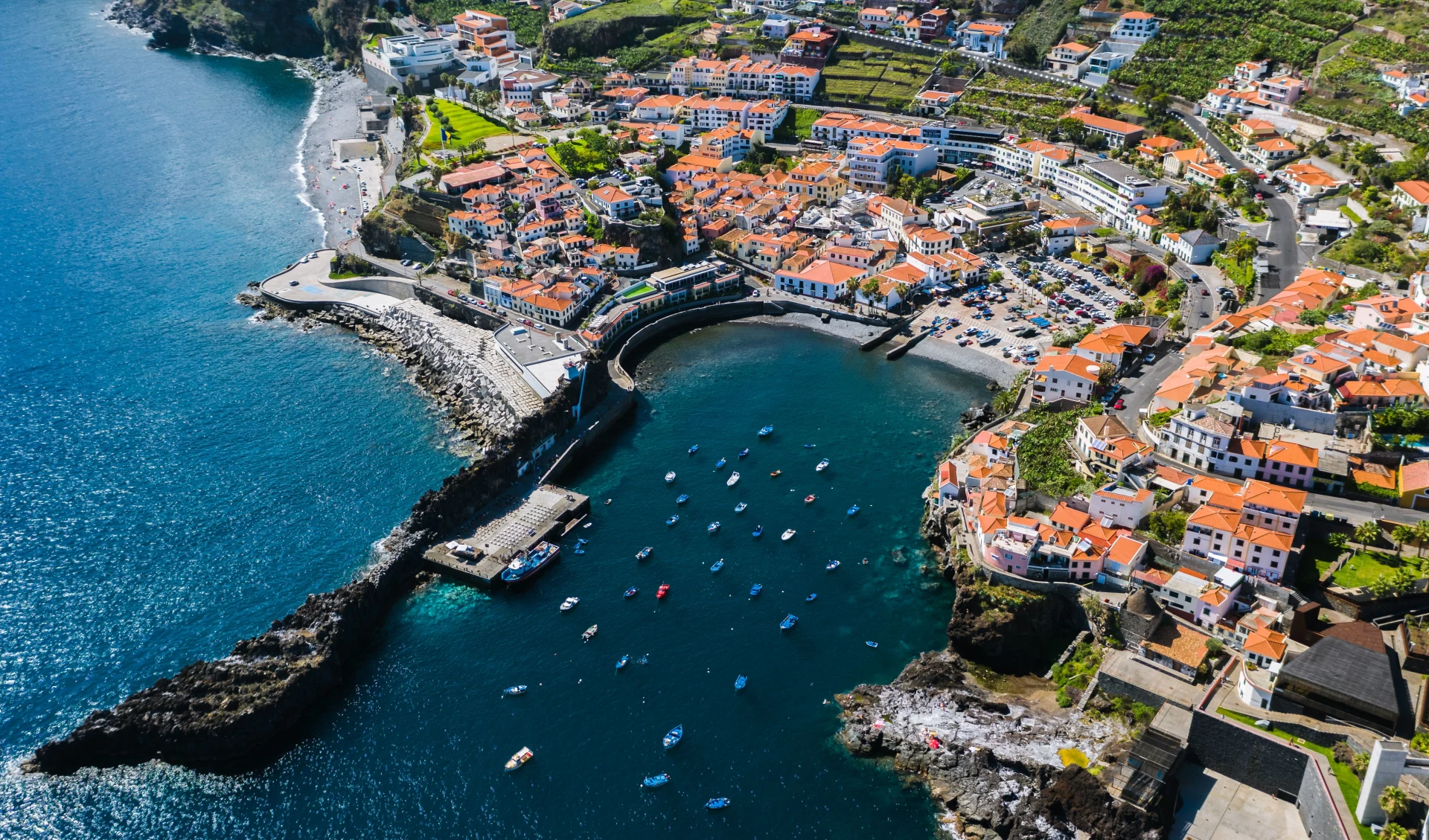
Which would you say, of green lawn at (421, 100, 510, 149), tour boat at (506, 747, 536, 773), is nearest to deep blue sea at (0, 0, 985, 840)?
tour boat at (506, 747, 536, 773)

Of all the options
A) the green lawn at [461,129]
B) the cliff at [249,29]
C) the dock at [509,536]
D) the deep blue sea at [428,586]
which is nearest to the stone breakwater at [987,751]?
the deep blue sea at [428,586]

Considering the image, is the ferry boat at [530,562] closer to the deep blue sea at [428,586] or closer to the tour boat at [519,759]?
the deep blue sea at [428,586]

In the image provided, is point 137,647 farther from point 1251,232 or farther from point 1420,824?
point 1251,232

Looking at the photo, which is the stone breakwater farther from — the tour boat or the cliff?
the cliff

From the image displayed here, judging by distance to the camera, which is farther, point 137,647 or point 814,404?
point 814,404

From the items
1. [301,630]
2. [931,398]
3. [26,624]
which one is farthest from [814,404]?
[26,624]
